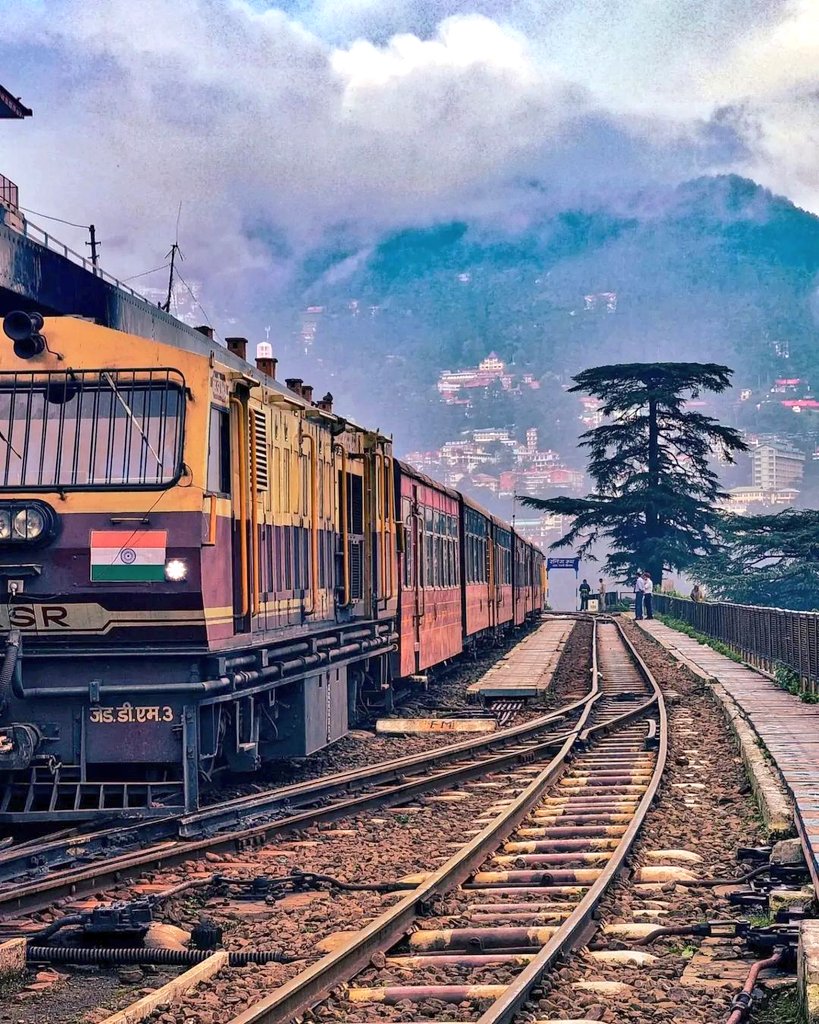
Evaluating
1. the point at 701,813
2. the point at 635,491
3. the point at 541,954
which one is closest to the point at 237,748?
the point at 701,813

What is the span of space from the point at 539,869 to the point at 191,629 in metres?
3.13

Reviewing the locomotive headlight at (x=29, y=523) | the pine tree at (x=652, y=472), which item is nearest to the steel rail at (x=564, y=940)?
the locomotive headlight at (x=29, y=523)

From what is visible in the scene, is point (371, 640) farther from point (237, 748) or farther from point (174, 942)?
point (174, 942)

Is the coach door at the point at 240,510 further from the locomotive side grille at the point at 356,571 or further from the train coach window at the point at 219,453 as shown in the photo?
the locomotive side grille at the point at 356,571

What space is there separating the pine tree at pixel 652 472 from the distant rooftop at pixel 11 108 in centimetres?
2757

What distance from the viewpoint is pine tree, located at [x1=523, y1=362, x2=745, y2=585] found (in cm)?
6756

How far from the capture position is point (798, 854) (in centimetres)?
955

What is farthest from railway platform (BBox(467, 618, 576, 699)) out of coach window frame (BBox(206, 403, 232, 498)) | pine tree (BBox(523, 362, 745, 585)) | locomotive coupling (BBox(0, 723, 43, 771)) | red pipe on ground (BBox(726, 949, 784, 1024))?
pine tree (BBox(523, 362, 745, 585))

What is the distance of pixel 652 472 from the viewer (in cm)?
6888

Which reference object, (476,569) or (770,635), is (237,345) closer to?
(476,569)

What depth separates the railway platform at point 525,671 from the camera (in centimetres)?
2295

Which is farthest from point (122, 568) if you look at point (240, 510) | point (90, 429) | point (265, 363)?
point (265, 363)

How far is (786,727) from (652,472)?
52805 millimetres

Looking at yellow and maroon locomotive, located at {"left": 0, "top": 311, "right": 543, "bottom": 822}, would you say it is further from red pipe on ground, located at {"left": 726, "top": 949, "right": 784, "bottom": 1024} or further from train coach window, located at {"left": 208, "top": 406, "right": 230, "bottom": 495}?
red pipe on ground, located at {"left": 726, "top": 949, "right": 784, "bottom": 1024}
